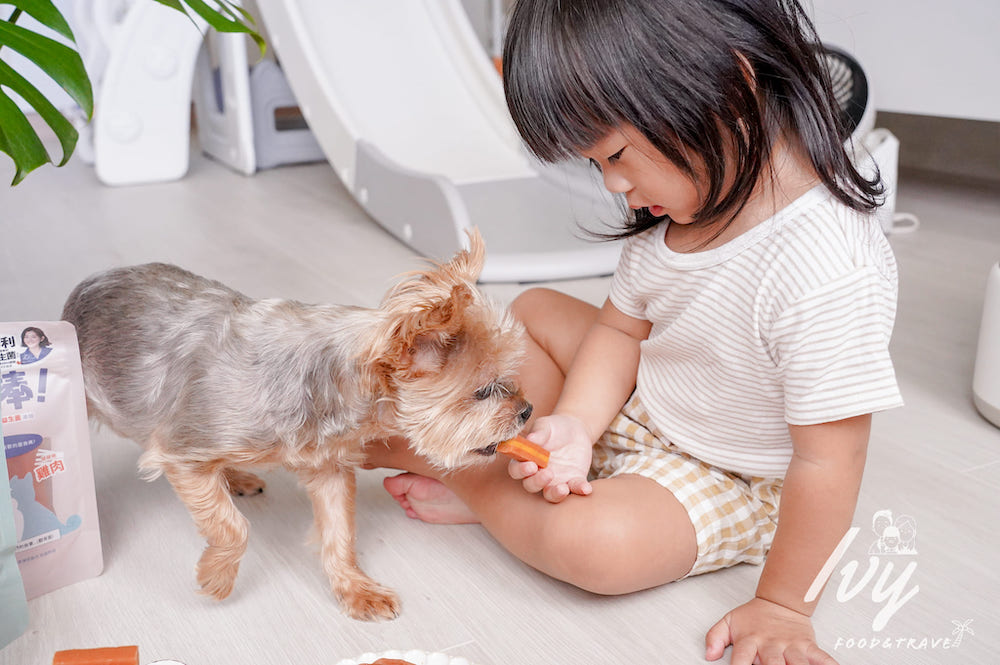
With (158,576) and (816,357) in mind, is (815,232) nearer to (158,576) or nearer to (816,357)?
(816,357)

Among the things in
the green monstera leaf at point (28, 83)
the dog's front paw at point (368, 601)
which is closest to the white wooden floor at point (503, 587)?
the dog's front paw at point (368, 601)

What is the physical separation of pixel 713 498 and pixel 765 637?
0.17 meters

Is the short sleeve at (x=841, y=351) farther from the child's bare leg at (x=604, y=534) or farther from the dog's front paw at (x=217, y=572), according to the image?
the dog's front paw at (x=217, y=572)

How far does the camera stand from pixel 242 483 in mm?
1205

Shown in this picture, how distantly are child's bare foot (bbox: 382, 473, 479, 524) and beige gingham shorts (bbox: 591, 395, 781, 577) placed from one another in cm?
19

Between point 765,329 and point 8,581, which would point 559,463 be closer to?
point 765,329

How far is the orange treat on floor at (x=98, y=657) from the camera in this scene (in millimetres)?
679

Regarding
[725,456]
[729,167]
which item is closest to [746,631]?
[725,456]

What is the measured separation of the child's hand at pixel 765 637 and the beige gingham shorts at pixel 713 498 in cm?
9

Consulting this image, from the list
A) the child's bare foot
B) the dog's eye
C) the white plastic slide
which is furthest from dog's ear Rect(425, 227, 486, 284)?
the white plastic slide

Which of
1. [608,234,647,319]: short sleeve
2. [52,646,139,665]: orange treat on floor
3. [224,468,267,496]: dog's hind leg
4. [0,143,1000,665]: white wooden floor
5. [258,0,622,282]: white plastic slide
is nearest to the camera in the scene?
[52,646,139,665]: orange treat on floor

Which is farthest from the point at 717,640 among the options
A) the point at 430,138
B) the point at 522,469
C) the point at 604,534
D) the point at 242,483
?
the point at 430,138

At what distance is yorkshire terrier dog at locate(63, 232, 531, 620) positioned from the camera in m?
0.89

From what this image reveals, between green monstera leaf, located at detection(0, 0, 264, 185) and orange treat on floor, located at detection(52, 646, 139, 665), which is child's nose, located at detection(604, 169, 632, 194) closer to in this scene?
green monstera leaf, located at detection(0, 0, 264, 185)
